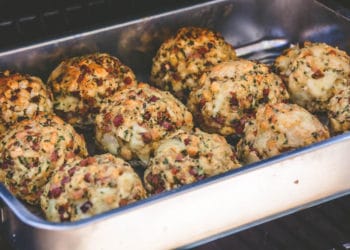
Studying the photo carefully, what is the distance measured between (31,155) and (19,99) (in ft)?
1.30

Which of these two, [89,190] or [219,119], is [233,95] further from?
[89,190]

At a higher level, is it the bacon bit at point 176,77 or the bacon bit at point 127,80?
the bacon bit at point 127,80

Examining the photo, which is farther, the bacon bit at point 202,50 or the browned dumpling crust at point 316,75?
the bacon bit at point 202,50

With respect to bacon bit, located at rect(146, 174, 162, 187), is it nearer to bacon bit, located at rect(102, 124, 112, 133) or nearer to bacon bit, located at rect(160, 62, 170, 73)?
bacon bit, located at rect(102, 124, 112, 133)

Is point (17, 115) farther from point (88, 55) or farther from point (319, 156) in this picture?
point (319, 156)

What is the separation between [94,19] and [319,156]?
1.59 metres

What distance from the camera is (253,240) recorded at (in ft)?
8.02

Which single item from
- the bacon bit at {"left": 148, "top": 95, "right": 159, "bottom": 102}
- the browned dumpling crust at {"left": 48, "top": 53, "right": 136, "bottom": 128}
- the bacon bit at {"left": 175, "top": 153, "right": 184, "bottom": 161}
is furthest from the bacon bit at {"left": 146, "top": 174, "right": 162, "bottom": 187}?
the browned dumpling crust at {"left": 48, "top": 53, "right": 136, "bottom": 128}

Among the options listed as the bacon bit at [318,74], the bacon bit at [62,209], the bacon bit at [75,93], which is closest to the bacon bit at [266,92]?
the bacon bit at [318,74]

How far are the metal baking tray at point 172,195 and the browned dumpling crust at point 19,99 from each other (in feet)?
0.69

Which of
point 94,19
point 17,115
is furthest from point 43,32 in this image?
point 17,115

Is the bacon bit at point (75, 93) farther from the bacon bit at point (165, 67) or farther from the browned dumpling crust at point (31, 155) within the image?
the bacon bit at point (165, 67)

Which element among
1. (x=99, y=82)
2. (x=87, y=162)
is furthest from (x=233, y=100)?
(x=87, y=162)

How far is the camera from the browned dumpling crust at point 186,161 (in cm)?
233
